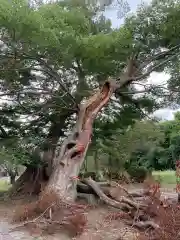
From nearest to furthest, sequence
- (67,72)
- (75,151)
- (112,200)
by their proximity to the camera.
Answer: (112,200)
(75,151)
(67,72)

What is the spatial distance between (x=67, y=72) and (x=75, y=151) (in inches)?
105

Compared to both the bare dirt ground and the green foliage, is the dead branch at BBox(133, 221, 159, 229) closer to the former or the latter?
the bare dirt ground

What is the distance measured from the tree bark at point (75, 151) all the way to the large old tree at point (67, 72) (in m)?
0.02

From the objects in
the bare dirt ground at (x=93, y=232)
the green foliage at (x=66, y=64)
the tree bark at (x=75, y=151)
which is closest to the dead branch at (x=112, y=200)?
the bare dirt ground at (x=93, y=232)

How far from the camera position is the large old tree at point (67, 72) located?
24.0ft

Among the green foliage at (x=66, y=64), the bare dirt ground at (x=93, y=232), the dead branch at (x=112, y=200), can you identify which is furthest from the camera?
the green foliage at (x=66, y=64)

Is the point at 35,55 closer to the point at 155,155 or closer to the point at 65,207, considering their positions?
the point at 65,207

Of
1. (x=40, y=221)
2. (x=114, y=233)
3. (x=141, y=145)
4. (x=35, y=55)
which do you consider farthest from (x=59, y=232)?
(x=141, y=145)

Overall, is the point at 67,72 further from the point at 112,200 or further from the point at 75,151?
the point at 112,200

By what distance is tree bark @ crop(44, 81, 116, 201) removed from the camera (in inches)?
297

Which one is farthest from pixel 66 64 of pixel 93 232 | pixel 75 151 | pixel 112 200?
pixel 93 232

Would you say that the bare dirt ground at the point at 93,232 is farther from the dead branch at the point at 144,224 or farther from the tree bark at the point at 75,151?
the tree bark at the point at 75,151

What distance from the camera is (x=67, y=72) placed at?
32.1ft

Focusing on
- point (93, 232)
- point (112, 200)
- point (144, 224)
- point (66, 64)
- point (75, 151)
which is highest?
point (66, 64)
